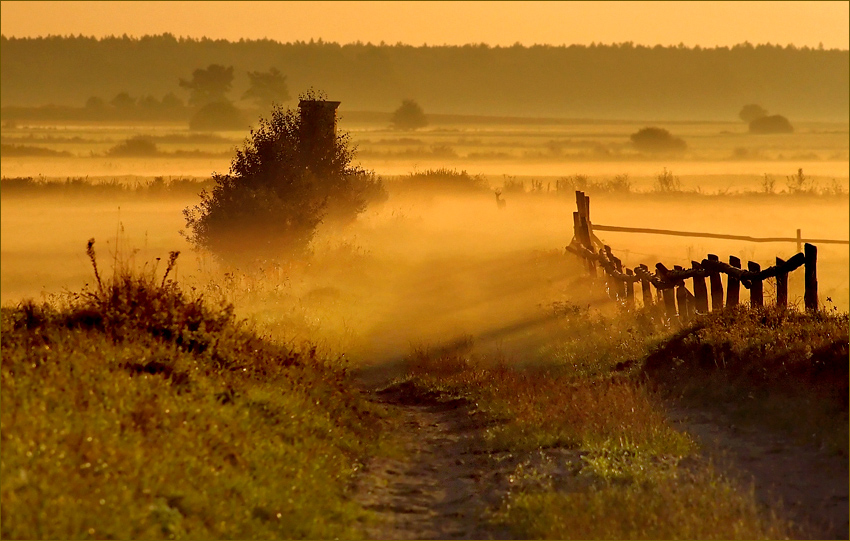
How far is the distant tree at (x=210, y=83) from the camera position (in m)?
116

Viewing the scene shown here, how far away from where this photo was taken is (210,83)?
11550 centimetres

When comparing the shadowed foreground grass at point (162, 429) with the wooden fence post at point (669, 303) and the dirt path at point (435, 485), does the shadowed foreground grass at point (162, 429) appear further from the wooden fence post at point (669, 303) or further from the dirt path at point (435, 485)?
the wooden fence post at point (669, 303)

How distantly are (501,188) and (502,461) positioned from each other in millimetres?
53439

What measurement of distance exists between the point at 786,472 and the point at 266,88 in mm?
105845

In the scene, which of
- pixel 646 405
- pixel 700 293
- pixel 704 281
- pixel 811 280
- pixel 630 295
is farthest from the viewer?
pixel 630 295

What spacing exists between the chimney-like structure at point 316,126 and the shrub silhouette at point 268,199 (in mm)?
45

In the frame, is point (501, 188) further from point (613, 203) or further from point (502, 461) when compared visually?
point (502, 461)

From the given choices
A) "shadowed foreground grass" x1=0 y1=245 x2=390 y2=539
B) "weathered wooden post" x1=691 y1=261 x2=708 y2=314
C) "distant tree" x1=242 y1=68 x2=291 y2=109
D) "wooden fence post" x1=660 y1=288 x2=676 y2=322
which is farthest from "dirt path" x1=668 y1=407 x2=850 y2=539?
"distant tree" x1=242 y1=68 x2=291 y2=109

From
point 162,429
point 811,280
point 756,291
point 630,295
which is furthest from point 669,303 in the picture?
point 162,429

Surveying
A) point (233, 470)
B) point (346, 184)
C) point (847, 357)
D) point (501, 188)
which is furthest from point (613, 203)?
point (233, 470)

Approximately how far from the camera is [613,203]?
6031cm

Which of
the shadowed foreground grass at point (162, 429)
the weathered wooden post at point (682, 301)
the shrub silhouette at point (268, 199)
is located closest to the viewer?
the shadowed foreground grass at point (162, 429)

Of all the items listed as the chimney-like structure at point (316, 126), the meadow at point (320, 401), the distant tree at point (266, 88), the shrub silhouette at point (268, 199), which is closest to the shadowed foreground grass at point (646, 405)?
the meadow at point (320, 401)

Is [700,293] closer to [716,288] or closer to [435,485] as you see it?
[716,288]
